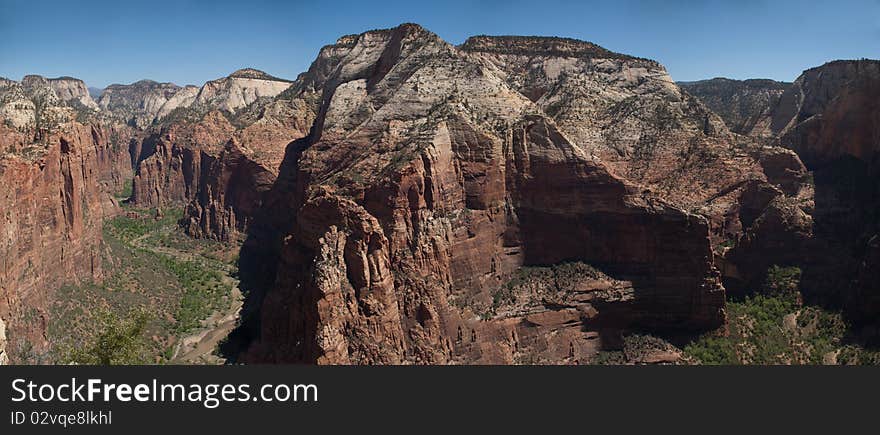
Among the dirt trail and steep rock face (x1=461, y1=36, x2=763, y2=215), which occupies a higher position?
steep rock face (x1=461, y1=36, x2=763, y2=215)

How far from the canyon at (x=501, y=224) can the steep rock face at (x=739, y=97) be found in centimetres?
6396

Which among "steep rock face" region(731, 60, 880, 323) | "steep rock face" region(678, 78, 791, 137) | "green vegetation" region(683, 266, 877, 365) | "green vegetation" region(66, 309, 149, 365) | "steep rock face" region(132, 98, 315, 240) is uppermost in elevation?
"steep rock face" region(678, 78, 791, 137)

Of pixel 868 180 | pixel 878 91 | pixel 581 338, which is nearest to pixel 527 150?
pixel 581 338

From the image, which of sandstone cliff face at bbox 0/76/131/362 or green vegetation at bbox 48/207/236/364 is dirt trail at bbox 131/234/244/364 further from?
sandstone cliff face at bbox 0/76/131/362

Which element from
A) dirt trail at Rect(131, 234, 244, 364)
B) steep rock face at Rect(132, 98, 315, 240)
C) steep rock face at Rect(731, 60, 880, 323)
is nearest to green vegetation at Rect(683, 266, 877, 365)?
steep rock face at Rect(731, 60, 880, 323)

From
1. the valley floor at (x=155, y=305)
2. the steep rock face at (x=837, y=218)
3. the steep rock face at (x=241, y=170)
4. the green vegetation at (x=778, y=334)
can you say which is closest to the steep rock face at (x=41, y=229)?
the valley floor at (x=155, y=305)

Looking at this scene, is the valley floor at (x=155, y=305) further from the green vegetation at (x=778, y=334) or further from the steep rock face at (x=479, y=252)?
the green vegetation at (x=778, y=334)

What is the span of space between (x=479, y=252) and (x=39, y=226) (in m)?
40.8

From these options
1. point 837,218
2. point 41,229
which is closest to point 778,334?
point 837,218

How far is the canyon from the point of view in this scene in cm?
4356

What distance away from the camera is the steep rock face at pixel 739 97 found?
13673cm

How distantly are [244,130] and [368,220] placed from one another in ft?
221

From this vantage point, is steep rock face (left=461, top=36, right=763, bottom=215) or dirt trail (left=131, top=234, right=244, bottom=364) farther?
steep rock face (left=461, top=36, right=763, bottom=215)

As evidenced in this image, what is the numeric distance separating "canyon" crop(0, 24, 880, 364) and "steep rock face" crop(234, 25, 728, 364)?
0.13 meters
